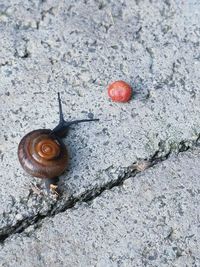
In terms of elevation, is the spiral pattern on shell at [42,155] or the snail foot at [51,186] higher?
the spiral pattern on shell at [42,155]

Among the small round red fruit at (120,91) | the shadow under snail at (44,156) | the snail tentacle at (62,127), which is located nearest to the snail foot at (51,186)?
the shadow under snail at (44,156)

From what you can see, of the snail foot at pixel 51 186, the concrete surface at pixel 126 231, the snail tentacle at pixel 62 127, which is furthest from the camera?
the snail tentacle at pixel 62 127

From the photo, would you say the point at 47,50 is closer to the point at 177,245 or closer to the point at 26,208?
the point at 26,208

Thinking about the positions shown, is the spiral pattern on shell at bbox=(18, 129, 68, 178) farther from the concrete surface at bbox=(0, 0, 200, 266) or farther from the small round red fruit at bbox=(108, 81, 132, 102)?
the small round red fruit at bbox=(108, 81, 132, 102)

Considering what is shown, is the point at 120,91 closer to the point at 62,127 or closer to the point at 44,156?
the point at 62,127

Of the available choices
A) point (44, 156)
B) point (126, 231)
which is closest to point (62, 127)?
point (44, 156)

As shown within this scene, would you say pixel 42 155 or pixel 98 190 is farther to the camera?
pixel 98 190

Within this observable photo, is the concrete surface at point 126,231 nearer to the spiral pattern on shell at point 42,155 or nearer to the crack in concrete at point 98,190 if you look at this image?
the crack in concrete at point 98,190
